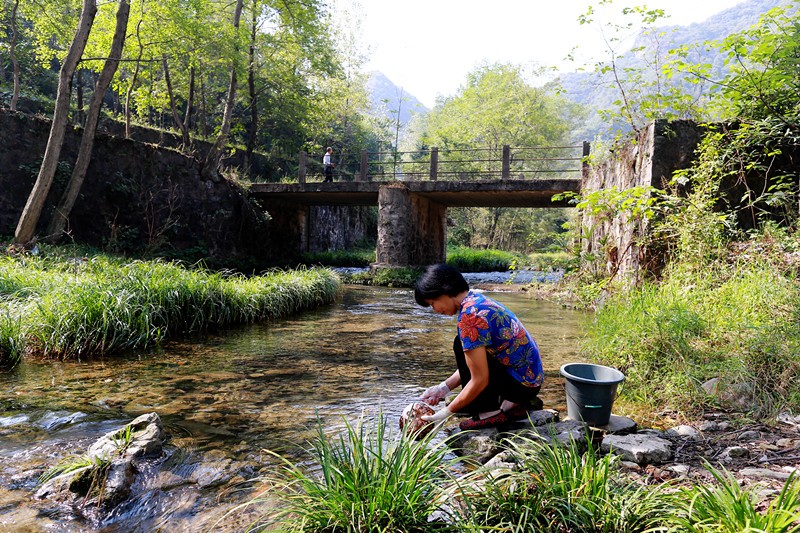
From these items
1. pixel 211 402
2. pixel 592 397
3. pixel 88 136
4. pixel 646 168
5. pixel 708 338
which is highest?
pixel 88 136

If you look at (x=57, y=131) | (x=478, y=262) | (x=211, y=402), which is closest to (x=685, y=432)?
(x=211, y=402)

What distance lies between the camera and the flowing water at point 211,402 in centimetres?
233

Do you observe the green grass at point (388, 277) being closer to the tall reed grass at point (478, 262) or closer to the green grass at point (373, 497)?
the tall reed grass at point (478, 262)

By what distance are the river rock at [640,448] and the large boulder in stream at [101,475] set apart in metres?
2.43

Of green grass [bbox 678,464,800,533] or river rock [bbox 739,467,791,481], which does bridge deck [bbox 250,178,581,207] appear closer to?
river rock [bbox 739,467,791,481]

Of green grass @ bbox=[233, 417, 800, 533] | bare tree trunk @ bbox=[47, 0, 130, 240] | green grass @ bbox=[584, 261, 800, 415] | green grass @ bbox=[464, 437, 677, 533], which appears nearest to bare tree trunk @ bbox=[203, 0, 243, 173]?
bare tree trunk @ bbox=[47, 0, 130, 240]

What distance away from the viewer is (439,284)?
99.8 inches

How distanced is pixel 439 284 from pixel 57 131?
10075 millimetres

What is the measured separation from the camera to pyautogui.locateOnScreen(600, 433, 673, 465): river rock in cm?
241

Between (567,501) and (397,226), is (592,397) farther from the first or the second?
(397,226)

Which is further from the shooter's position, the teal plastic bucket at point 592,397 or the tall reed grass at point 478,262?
the tall reed grass at point 478,262

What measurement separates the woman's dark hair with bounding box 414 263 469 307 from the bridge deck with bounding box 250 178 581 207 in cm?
1184

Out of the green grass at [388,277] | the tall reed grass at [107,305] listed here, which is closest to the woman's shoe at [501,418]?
the tall reed grass at [107,305]

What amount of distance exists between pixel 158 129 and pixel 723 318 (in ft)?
66.8
